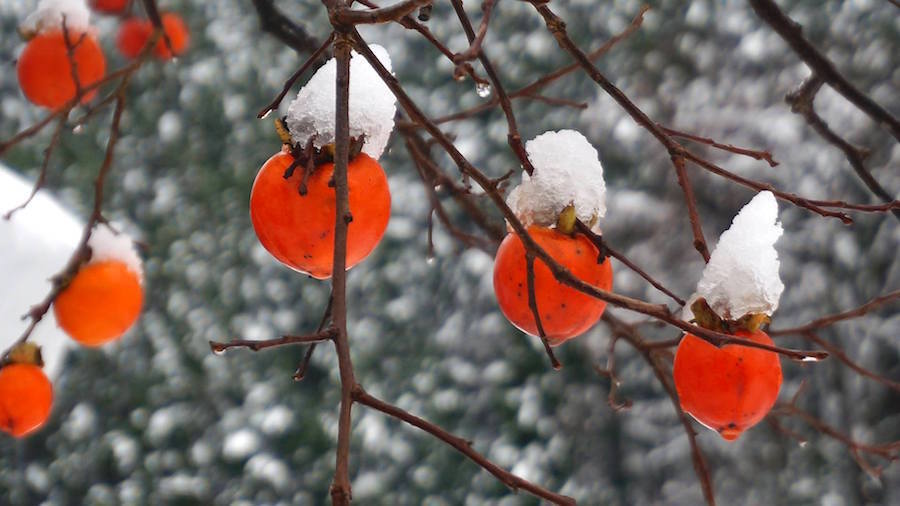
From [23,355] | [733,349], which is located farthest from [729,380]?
[23,355]

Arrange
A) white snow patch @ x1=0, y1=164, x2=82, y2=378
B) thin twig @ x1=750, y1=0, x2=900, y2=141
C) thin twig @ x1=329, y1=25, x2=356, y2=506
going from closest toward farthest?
1. thin twig @ x1=329, y1=25, x2=356, y2=506
2. thin twig @ x1=750, y1=0, x2=900, y2=141
3. white snow patch @ x1=0, y1=164, x2=82, y2=378

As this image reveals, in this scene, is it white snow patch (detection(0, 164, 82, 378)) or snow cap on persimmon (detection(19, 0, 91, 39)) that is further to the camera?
white snow patch (detection(0, 164, 82, 378))

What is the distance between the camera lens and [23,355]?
952 millimetres

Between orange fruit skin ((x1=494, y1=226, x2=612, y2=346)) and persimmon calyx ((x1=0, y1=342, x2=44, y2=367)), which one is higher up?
orange fruit skin ((x1=494, y1=226, x2=612, y2=346))

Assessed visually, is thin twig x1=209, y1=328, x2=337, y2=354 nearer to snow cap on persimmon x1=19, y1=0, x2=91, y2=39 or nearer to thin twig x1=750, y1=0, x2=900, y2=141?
thin twig x1=750, y1=0, x2=900, y2=141

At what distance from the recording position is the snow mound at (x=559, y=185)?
0.59 meters

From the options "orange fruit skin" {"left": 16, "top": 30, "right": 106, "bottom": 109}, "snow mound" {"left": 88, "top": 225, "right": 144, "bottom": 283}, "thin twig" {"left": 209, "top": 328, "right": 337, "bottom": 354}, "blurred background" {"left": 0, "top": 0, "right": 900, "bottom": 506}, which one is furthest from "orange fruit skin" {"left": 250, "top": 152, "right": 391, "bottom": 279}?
"blurred background" {"left": 0, "top": 0, "right": 900, "bottom": 506}

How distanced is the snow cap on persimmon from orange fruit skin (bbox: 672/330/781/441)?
850mm

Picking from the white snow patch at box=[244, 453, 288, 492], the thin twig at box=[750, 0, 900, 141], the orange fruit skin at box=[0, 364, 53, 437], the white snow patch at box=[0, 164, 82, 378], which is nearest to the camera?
the thin twig at box=[750, 0, 900, 141]

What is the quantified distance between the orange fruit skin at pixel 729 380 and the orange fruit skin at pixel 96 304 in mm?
583

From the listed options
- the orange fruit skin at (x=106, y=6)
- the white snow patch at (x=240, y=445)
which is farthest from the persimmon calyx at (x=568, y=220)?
the white snow patch at (x=240, y=445)

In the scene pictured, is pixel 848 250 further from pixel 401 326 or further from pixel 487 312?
pixel 401 326

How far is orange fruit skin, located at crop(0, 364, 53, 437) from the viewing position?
867mm

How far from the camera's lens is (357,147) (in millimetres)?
556
